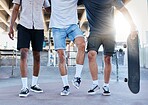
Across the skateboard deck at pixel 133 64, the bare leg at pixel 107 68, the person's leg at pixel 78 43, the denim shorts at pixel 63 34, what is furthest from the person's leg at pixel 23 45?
the skateboard deck at pixel 133 64

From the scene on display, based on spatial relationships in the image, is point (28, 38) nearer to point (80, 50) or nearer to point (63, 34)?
point (63, 34)

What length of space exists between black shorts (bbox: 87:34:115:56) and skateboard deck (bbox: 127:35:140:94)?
18 centimetres

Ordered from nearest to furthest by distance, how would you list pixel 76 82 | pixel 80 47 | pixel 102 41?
pixel 76 82 < pixel 80 47 < pixel 102 41

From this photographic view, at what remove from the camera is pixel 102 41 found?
2.15m

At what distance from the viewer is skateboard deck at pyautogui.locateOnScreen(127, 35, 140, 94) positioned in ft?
6.56

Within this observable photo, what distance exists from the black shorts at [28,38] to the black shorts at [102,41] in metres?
0.52


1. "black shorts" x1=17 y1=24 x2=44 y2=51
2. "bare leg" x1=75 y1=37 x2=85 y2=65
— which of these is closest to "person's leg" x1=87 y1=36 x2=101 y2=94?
"bare leg" x1=75 y1=37 x2=85 y2=65

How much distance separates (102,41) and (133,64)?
0.38 metres

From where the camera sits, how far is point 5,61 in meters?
9.65

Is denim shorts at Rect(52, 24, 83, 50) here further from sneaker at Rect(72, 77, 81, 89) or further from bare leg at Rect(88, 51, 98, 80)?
sneaker at Rect(72, 77, 81, 89)

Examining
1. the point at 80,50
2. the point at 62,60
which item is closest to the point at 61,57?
the point at 62,60

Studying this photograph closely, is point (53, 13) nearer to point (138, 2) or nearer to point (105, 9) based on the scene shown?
point (105, 9)

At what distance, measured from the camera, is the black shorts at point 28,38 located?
2068 mm

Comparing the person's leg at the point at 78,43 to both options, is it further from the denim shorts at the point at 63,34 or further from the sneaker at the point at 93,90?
the sneaker at the point at 93,90
